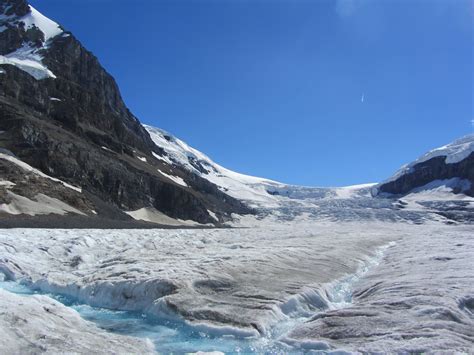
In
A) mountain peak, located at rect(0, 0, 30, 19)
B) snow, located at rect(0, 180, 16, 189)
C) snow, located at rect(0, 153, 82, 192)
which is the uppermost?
mountain peak, located at rect(0, 0, 30, 19)

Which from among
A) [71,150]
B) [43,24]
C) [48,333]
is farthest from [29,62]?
[48,333]

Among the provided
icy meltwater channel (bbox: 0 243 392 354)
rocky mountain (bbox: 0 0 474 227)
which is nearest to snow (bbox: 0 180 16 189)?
rocky mountain (bbox: 0 0 474 227)

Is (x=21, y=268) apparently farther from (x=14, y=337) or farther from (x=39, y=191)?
(x=39, y=191)

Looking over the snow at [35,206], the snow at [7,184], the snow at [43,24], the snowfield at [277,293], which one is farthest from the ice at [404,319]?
the snow at [43,24]

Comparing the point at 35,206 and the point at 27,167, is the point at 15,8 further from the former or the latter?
the point at 35,206

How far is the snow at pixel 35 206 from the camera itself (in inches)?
1999

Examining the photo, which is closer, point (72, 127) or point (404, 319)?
point (404, 319)

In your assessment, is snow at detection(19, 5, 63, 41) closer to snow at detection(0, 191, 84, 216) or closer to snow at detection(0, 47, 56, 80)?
snow at detection(0, 47, 56, 80)

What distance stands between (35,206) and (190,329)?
4833cm

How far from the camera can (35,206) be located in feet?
178

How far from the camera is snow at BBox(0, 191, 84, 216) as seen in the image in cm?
5078

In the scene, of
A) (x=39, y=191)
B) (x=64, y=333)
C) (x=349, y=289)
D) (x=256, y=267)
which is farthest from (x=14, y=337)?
(x=39, y=191)

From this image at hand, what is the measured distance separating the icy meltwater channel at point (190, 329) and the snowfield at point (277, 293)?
57mm

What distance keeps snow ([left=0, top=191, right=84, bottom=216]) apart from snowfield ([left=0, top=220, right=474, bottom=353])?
29401 millimetres
